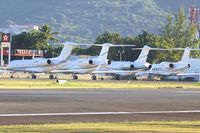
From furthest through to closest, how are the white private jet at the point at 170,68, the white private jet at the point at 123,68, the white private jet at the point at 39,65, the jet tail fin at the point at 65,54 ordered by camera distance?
the white private jet at the point at 170,68 < the white private jet at the point at 123,68 < the jet tail fin at the point at 65,54 < the white private jet at the point at 39,65

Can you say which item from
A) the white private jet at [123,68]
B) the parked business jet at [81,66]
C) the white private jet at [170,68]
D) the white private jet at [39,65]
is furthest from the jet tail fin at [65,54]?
the white private jet at [170,68]

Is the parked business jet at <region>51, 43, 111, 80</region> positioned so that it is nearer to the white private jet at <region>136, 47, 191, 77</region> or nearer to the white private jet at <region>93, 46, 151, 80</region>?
the white private jet at <region>93, 46, 151, 80</region>

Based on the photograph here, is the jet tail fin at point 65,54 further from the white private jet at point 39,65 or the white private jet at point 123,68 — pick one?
the white private jet at point 123,68

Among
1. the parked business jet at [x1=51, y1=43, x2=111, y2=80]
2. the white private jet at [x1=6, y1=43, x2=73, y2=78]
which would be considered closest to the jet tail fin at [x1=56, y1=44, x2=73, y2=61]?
the white private jet at [x1=6, y1=43, x2=73, y2=78]

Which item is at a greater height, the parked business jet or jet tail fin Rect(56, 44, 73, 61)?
jet tail fin Rect(56, 44, 73, 61)

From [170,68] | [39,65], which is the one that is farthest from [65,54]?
[170,68]

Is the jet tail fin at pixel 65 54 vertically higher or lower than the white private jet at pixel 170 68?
higher

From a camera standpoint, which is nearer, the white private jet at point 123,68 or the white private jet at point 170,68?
the white private jet at point 123,68

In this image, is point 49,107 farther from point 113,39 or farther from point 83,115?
point 113,39

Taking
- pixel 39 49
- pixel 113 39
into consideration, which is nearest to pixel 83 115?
pixel 39 49

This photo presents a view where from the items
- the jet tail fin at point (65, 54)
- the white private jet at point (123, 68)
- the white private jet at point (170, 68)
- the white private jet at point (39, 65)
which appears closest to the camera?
the white private jet at point (39, 65)

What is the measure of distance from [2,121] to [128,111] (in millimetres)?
7908

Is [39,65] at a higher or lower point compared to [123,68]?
higher

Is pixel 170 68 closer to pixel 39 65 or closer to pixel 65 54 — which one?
pixel 65 54
